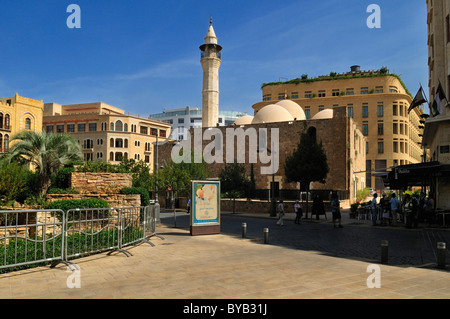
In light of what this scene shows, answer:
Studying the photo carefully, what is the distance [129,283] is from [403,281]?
17.9 ft

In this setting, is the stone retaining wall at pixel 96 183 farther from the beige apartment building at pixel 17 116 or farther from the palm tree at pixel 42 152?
the beige apartment building at pixel 17 116

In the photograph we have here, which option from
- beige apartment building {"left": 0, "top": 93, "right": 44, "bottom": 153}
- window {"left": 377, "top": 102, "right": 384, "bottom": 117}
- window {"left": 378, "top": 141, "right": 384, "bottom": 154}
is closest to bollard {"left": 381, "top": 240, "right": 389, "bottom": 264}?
beige apartment building {"left": 0, "top": 93, "right": 44, "bottom": 153}

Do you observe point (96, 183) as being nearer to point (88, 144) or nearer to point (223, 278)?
point (223, 278)

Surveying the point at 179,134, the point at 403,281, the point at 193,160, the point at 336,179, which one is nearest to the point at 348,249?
the point at 403,281

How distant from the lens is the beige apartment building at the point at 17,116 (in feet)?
161

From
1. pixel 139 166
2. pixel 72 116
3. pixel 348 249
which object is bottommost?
Result: pixel 348 249

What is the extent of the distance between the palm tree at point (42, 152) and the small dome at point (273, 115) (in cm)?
2865

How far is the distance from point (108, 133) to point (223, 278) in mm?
61535

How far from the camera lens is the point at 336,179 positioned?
1506 inches

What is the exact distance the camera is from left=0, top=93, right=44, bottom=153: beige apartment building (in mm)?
49156

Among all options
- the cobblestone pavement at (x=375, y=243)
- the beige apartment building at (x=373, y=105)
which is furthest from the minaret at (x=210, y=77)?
the cobblestone pavement at (x=375, y=243)

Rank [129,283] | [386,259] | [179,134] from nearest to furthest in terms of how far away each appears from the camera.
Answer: [129,283], [386,259], [179,134]

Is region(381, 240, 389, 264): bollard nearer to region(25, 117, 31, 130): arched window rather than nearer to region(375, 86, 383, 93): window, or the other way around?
region(25, 117, 31, 130): arched window
